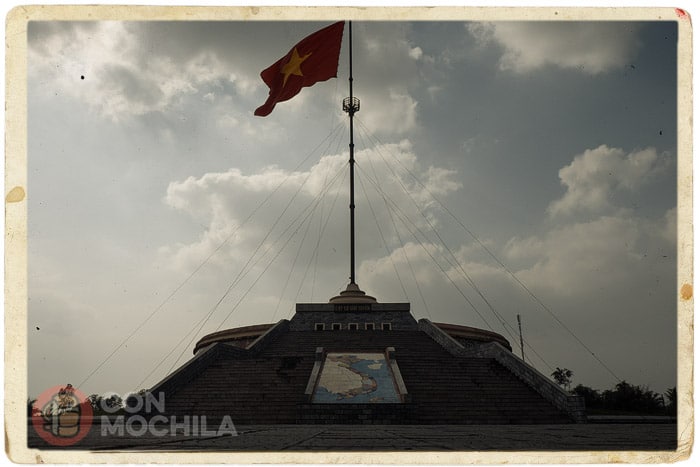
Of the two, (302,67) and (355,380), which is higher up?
(302,67)

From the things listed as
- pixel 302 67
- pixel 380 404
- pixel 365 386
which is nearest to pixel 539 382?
pixel 365 386

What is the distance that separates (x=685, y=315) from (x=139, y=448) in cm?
578

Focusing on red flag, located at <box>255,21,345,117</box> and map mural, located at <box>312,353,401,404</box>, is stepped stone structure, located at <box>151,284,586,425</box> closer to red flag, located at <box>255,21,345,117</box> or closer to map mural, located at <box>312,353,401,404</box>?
map mural, located at <box>312,353,401,404</box>

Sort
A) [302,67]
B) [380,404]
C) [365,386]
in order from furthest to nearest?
[365,386]
[302,67]
[380,404]

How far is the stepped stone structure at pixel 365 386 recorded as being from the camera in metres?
13.3

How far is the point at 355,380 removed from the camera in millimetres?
14875

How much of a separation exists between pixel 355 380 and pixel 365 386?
558 millimetres

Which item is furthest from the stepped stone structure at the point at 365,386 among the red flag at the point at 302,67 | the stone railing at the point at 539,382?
the red flag at the point at 302,67

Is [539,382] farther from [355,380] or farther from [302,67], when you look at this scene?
[302,67]

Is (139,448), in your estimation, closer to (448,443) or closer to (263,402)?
(448,443)

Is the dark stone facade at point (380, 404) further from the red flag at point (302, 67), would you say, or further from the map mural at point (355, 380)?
the red flag at point (302, 67)

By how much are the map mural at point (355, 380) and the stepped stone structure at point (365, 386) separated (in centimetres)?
2

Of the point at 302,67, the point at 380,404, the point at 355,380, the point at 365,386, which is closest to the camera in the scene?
the point at 380,404

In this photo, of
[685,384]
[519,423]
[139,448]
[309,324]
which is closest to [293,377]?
[519,423]
